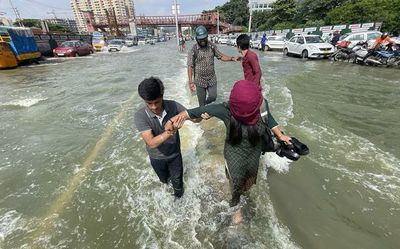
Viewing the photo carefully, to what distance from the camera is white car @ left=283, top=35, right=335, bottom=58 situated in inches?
649

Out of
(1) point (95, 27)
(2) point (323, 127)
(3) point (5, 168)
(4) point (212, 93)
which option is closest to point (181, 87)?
(4) point (212, 93)

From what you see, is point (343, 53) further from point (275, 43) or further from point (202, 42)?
point (202, 42)

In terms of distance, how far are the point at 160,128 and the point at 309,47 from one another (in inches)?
702

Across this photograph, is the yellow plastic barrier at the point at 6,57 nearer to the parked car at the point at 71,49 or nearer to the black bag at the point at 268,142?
the parked car at the point at 71,49

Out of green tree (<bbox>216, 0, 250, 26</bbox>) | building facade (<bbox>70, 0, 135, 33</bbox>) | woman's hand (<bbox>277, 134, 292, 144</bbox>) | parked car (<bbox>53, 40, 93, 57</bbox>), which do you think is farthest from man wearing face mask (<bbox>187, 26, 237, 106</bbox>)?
building facade (<bbox>70, 0, 135, 33</bbox>)

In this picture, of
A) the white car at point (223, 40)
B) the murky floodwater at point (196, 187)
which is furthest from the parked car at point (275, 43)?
the murky floodwater at point (196, 187)

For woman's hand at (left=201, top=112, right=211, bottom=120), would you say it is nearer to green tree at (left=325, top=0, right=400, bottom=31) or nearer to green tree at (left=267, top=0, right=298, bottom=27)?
green tree at (left=325, top=0, right=400, bottom=31)

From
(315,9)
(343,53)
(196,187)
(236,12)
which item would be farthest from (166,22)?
(196,187)

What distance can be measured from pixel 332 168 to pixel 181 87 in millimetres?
6775

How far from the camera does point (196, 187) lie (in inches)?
136

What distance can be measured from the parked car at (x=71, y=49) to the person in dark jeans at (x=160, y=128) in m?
25.5

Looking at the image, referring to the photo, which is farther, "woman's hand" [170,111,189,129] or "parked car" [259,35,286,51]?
"parked car" [259,35,286,51]

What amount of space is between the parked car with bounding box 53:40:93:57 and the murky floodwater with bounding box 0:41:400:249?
19643 millimetres

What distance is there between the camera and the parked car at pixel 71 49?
23547 mm
